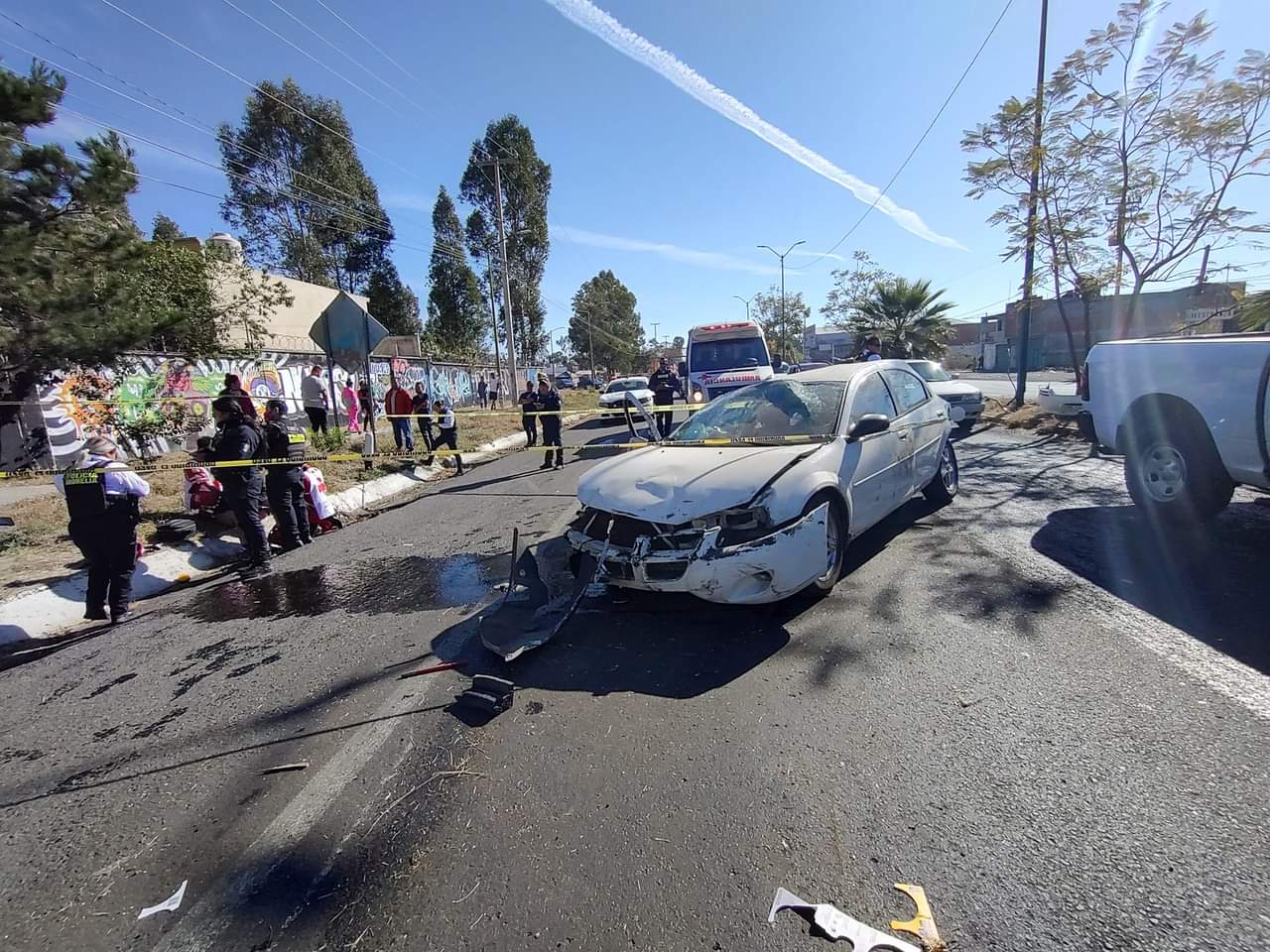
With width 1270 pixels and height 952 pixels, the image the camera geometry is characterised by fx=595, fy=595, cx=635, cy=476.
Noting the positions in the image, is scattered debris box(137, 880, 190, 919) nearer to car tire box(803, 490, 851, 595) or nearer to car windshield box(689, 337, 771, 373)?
car tire box(803, 490, 851, 595)

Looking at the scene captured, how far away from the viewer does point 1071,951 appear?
5.41 ft

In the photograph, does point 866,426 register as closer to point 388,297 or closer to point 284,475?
point 284,475

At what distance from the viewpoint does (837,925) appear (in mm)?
1770

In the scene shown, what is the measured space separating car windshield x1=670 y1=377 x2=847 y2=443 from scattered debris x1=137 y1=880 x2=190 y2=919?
160 inches

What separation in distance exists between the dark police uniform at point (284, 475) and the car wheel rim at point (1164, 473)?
8620mm

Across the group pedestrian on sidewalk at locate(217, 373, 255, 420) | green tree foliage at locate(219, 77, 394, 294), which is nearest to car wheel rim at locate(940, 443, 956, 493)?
pedestrian on sidewalk at locate(217, 373, 255, 420)

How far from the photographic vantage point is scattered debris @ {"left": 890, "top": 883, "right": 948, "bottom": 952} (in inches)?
66.4

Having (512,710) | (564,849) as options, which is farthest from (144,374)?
(564,849)

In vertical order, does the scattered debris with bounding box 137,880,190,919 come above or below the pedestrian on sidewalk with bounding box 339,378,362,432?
below

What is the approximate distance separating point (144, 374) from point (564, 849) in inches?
602

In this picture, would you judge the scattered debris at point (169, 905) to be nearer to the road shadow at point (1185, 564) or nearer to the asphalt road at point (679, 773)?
the asphalt road at point (679, 773)

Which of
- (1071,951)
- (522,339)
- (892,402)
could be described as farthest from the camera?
(522,339)

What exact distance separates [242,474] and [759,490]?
208 inches

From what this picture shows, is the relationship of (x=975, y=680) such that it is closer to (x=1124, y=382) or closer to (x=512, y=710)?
(x=512, y=710)
